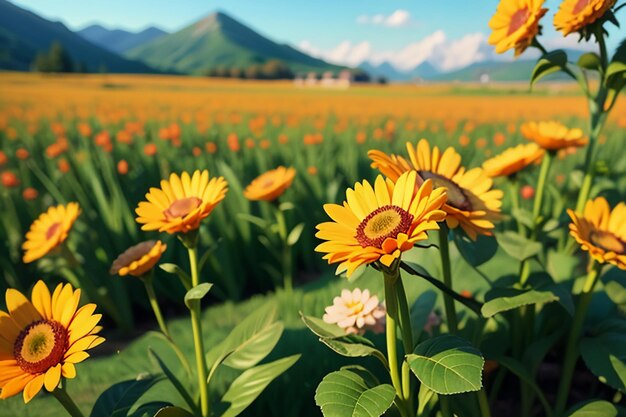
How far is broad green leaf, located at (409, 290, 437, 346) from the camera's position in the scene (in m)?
0.90

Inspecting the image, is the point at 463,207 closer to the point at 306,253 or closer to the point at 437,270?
the point at 437,270

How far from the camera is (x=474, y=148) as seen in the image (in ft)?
10.9

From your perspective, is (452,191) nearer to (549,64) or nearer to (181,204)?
(549,64)

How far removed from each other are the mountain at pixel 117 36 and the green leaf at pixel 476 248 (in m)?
192

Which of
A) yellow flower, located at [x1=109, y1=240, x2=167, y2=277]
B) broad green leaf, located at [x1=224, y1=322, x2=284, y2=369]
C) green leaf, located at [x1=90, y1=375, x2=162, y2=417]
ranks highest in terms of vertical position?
yellow flower, located at [x1=109, y1=240, x2=167, y2=277]

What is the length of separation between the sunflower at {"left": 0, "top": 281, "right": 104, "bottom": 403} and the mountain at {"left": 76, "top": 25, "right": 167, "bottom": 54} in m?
192

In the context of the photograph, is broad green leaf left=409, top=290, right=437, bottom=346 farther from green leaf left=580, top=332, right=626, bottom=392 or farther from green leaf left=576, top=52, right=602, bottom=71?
green leaf left=576, top=52, right=602, bottom=71

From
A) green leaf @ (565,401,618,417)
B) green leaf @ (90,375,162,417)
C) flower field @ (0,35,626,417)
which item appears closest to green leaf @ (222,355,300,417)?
flower field @ (0,35,626,417)

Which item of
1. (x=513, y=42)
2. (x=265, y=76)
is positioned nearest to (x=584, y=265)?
(x=513, y=42)

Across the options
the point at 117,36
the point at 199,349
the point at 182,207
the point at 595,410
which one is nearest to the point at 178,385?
the point at 199,349

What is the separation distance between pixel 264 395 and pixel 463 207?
56 centimetres

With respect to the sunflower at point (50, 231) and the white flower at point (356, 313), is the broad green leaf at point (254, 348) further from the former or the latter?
the sunflower at point (50, 231)

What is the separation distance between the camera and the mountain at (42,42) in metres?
67.8

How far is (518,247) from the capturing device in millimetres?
883
